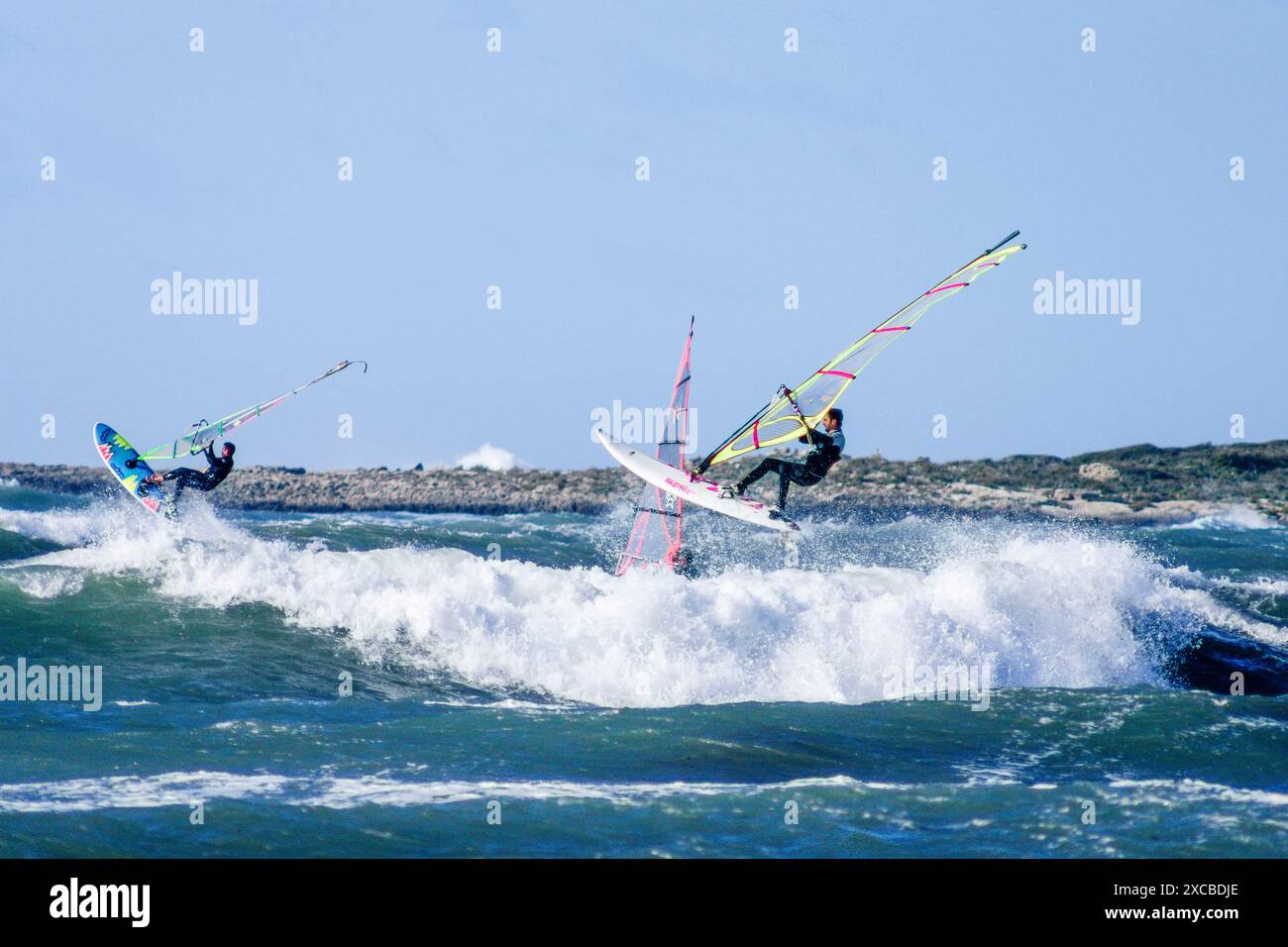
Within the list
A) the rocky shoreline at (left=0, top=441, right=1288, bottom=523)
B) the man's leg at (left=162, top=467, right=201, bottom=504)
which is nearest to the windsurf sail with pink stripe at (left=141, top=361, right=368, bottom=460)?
the man's leg at (left=162, top=467, right=201, bottom=504)

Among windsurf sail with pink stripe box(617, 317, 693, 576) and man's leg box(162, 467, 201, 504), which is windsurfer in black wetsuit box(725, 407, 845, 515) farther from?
man's leg box(162, 467, 201, 504)

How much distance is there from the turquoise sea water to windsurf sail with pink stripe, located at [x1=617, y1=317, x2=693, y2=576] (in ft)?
2.11

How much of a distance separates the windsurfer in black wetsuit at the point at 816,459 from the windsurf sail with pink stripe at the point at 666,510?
2.16 metres

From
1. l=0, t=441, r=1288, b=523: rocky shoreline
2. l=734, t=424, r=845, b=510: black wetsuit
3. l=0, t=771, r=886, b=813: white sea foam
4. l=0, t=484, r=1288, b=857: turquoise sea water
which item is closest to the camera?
l=0, t=484, r=1288, b=857: turquoise sea water

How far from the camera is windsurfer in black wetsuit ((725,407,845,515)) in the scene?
13258 mm

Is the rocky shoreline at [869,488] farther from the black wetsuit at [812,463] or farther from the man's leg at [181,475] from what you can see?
the black wetsuit at [812,463]

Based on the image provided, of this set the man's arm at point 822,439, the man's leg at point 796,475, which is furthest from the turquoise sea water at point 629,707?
the man's arm at point 822,439

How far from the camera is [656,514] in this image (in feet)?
53.3

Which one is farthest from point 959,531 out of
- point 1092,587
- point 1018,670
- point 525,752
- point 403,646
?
point 525,752

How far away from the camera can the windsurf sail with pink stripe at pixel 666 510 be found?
15.8 m
